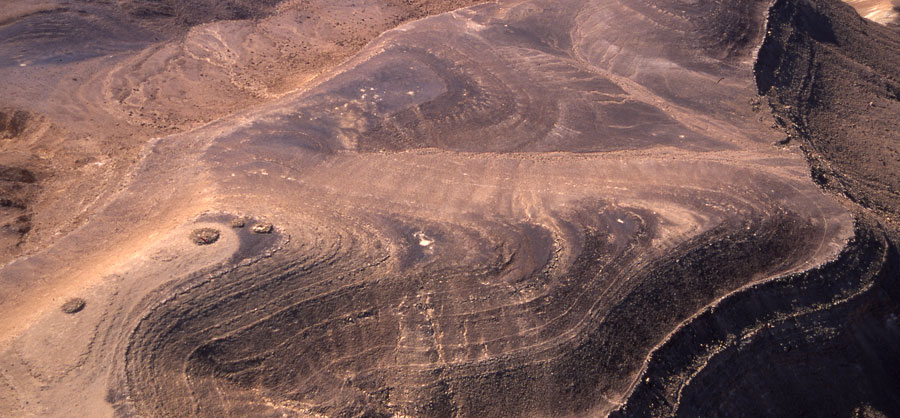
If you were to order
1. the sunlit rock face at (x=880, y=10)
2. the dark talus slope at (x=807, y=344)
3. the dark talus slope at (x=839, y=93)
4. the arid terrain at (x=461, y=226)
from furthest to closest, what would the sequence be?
the sunlit rock face at (x=880, y=10) < the dark talus slope at (x=839, y=93) < the dark talus slope at (x=807, y=344) < the arid terrain at (x=461, y=226)

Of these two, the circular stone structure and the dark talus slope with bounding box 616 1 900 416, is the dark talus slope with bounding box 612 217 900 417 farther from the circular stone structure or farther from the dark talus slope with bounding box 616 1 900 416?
the circular stone structure

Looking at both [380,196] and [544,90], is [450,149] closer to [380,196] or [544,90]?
[380,196]

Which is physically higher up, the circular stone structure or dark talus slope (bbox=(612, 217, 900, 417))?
the circular stone structure

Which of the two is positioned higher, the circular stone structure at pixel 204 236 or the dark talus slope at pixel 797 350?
the circular stone structure at pixel 204 236

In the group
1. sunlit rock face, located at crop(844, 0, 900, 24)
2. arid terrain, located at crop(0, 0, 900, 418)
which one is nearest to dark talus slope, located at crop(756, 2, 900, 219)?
arid terrain, located at crop(0, 0, 900, 418)

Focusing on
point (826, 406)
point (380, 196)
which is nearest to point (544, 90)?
point (380, 196)

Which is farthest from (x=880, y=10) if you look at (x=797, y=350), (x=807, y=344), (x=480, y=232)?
(x=480, y=232)

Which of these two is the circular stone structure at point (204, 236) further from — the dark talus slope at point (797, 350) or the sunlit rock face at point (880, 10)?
the sunlit rock face at point (880, 10)

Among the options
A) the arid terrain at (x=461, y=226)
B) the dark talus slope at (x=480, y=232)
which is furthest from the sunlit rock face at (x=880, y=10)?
the dark talus slope at (x=480, y=232)
